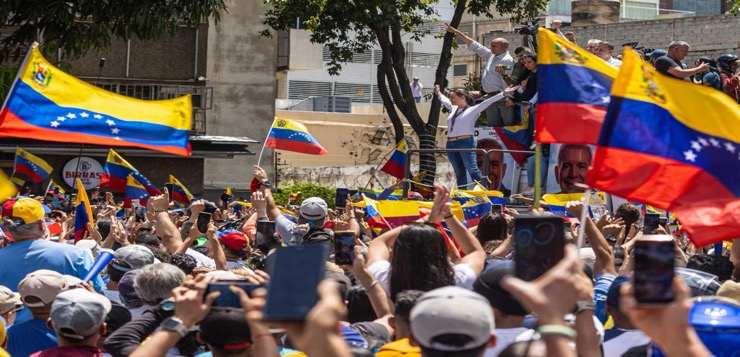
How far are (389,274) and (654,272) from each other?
2.57 metres

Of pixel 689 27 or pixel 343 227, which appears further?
pixel 689 27

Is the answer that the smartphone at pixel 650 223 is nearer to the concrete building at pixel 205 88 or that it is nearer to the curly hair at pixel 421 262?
the curly hair at pixel 421 262

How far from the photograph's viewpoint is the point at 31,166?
2111cm


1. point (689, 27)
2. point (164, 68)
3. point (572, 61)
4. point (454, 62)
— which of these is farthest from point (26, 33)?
point (454, 62)

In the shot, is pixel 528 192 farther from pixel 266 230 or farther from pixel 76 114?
pixel 76 114

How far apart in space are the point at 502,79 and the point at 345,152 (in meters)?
29.0

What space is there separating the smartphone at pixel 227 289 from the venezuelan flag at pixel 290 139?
48.6ft

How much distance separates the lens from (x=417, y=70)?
56906 millimetres

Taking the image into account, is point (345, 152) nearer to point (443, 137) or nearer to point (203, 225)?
point (443, 137)

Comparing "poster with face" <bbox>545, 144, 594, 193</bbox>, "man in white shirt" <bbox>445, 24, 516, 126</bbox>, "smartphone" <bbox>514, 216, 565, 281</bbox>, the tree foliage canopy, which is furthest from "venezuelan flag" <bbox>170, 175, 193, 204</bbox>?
"smartphone" <bbox>514, 216, 565, 281</bbox>

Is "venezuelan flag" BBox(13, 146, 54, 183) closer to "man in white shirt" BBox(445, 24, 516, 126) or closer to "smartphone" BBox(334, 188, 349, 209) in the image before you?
"man in white shirt" BBox(445, 24, 516, 126)

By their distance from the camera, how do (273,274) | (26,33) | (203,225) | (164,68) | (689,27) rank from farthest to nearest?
(689,27), (164,68), (26,33), (203,225), (273,274)

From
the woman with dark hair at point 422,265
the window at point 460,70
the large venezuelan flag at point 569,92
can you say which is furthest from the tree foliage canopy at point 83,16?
the window at point 460,70

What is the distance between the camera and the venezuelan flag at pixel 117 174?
16922mm
